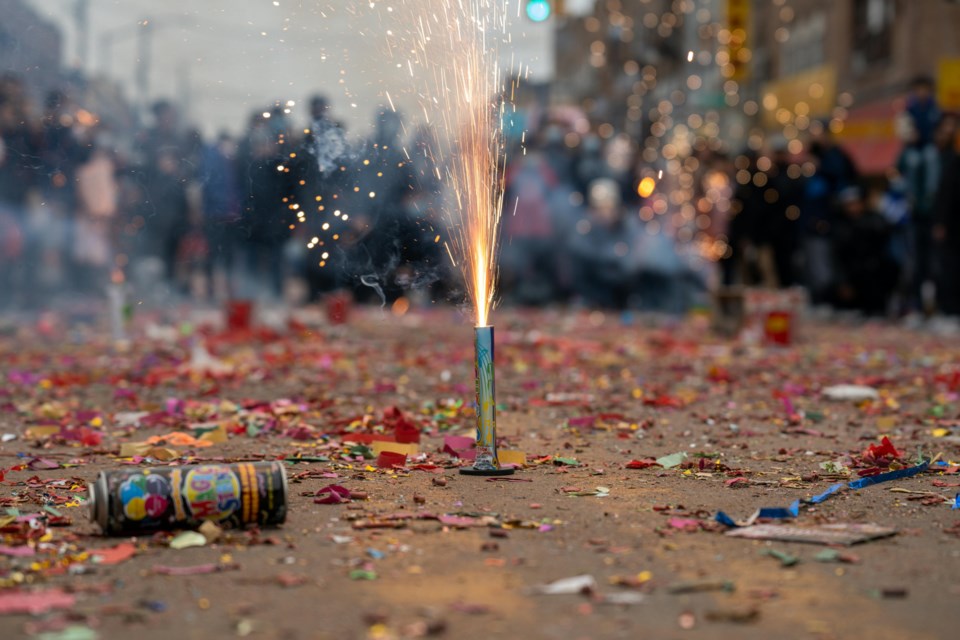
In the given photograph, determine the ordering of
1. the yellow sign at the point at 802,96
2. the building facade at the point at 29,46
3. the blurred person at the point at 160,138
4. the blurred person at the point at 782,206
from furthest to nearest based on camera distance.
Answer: the yellow sign at the point at 802,96
the blurred person at the point at 782,206
the blurred person at the point at 160,138
the building facade at the point at 29,46

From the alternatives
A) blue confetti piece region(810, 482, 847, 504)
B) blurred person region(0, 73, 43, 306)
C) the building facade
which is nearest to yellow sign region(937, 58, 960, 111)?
blurred person region(0, 73, 43, 306)

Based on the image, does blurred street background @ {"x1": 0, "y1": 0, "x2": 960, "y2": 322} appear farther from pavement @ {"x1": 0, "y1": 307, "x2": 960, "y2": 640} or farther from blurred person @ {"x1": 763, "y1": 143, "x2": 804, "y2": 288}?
pavement @ {"x1": 0, "y1": 307, "x2": 960, "y2": 640}

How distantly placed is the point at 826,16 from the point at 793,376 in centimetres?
2538

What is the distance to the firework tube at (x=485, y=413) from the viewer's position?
22.0ft

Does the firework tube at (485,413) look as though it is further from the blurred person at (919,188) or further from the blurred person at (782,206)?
the blurred person at (782,206)

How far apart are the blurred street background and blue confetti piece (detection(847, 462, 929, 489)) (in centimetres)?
219

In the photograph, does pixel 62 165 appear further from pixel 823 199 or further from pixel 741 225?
pixel 823 199

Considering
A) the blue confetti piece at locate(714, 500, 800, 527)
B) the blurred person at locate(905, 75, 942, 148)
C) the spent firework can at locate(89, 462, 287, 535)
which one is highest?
the blurred person at locate(905, 75, 942, 148)

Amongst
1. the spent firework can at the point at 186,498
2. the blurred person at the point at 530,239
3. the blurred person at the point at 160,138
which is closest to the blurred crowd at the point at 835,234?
the blurred person at the point at 530,239

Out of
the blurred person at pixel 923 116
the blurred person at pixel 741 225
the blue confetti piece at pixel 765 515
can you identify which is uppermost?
the blurred person at pixel 923 116

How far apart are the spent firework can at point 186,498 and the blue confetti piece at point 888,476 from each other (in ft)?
8.11

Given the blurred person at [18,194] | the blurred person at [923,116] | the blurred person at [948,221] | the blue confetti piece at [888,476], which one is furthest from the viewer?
the blurred person at [923,116]

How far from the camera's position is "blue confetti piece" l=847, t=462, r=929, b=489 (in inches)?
250

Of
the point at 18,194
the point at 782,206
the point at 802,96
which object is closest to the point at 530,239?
the point at 782,206
